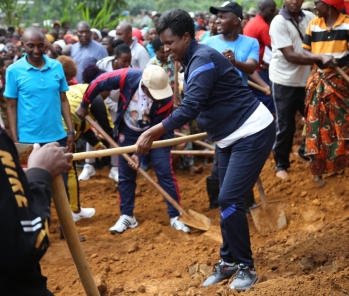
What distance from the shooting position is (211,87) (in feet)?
13.2

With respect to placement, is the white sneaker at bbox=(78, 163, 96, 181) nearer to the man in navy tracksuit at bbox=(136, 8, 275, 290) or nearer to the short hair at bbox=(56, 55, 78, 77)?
the short hair at bbox=(56, 55, 78, 77)

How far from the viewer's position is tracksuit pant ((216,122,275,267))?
4.21 m

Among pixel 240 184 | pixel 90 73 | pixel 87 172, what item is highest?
pixel 240 184

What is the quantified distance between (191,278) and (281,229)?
1401 mm

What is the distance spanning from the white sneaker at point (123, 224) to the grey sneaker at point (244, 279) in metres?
2.17

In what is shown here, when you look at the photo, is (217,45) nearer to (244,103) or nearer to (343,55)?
(343,55)

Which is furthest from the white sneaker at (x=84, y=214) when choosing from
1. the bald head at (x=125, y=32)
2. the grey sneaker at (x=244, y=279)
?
the bald head at (x=125, y=32)

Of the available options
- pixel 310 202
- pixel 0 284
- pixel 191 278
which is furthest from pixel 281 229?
pixel 0 284

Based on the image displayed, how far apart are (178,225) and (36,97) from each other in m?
1.98

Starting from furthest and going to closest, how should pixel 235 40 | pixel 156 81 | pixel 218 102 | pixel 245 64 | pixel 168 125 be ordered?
pixel 235 40
pixel 245 64
pixel 156 81
pixel 218 102
pixel 168 125

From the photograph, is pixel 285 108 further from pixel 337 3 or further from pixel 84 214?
pixel 84 214

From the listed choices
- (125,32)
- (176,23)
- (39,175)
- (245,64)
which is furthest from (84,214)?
(39,175)

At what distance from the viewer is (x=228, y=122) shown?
13.8ft

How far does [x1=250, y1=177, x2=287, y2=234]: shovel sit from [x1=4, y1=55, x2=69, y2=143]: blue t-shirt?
2.09 metres
